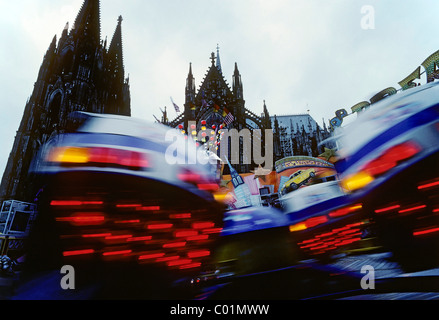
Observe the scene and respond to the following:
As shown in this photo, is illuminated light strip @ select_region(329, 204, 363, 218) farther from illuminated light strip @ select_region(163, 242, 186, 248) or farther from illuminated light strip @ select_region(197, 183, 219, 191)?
illuminated light strip @ select_region(163, 242, 186, 248)

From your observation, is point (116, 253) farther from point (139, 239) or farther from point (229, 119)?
point (229, 119)

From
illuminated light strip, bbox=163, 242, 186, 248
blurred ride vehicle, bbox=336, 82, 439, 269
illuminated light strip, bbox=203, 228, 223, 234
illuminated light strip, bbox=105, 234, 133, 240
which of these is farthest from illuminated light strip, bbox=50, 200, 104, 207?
blurred ride vehicle, bbox=336, 82, 439, 269

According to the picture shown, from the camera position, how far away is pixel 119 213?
4223 millimetres

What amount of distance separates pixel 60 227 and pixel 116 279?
56.4 inches

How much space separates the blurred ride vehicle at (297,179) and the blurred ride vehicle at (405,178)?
1244 cm

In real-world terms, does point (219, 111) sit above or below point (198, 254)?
above

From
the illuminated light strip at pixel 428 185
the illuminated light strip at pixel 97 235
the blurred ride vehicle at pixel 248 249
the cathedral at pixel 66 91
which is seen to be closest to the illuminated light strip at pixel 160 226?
the illuminated light strip at pixel 97 235

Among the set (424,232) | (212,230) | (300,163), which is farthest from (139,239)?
(300,163)

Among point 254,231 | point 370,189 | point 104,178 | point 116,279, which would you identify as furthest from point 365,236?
point 104,178

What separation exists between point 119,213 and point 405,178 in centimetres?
683

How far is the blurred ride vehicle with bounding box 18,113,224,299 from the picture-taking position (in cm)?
394

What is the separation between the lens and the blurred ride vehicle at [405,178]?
5266 millimetres

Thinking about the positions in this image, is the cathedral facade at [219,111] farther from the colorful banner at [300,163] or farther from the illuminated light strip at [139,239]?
the illuminated light strip at [139,239]

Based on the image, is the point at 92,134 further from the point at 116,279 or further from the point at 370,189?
the point at 370,189
